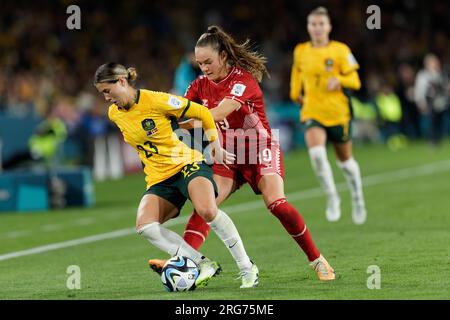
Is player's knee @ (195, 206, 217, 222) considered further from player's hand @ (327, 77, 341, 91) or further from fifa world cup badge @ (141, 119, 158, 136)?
player's hand @ (327, 77, 341, 91)

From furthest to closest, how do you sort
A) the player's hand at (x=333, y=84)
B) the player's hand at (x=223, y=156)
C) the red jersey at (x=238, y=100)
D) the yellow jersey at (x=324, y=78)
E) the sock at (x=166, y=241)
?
the yellow jersey at (x=324, y=78) → the player's hand at (x=333, y=84) → the red jersey at (x=238, y=100) → the player's hand at (x=223, y=156) → the sock at (x=166, y=241)

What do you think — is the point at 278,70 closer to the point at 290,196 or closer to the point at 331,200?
the point at 290,196

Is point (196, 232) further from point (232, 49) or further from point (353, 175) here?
point (353, 175)

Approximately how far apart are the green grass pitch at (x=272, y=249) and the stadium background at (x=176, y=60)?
45.6 inches

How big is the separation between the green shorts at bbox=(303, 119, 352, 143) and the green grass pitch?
107 centimetres

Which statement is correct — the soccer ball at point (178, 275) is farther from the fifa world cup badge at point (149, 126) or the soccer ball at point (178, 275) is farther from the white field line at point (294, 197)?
the white field line at point (294, 197)

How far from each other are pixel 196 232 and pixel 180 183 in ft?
1.91

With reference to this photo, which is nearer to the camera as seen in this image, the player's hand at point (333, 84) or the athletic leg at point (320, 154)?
the player's hand at point (333, 84)

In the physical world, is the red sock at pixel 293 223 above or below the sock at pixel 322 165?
below

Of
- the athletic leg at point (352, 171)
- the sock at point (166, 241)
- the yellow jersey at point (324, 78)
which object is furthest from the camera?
the athletic leg at point (352, 171)

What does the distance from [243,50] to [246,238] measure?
409 cm

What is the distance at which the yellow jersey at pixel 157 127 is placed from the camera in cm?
881

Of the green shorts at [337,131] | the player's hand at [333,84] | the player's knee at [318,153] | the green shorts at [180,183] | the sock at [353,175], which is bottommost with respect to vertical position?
the green shorts at [180,183]

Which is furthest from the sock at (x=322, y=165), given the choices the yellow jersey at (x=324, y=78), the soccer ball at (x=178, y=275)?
the soccer ball at (x=178, y=275)
